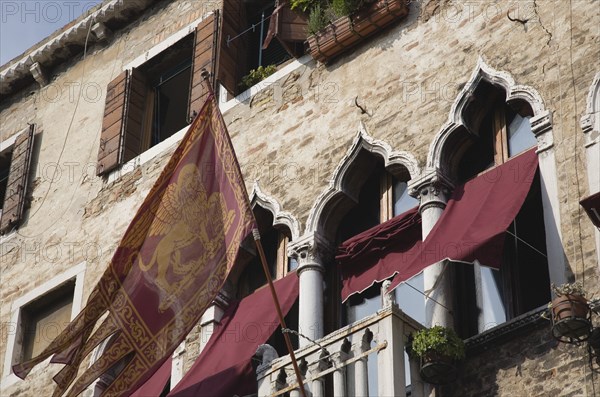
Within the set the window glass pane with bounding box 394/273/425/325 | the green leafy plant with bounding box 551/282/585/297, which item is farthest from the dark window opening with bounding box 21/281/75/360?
the green leafy plant with bounding box 551/282/585/297

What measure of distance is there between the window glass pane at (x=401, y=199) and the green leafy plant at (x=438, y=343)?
6.93 ft

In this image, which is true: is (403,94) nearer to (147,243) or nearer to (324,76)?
(324,76)

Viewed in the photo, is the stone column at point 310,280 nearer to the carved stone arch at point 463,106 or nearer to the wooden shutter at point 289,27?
the carved stone arch at point 463,106

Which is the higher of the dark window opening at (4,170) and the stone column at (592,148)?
the dark window opening at (4,170)

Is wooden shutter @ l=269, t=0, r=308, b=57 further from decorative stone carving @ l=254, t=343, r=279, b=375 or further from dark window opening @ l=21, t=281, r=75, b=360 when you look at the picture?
decorative stone carving @ l=254, t=343, r=279, b=375

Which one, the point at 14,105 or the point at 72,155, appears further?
the point at 14,105

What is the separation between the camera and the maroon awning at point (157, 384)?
1348 centimetres

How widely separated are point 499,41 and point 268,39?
9.29 ft

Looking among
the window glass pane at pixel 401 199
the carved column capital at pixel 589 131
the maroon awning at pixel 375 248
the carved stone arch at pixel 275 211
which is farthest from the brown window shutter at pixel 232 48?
the carved column capital at pixel 589 131

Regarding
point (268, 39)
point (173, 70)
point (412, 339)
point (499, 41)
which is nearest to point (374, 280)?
point (412, 339)

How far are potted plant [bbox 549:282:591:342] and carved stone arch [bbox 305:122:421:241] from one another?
3189 mm

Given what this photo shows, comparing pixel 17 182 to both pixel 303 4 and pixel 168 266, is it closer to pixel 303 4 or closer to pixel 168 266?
pixel 303 4

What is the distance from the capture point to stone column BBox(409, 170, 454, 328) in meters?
11.5

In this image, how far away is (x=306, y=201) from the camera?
13508 mm
